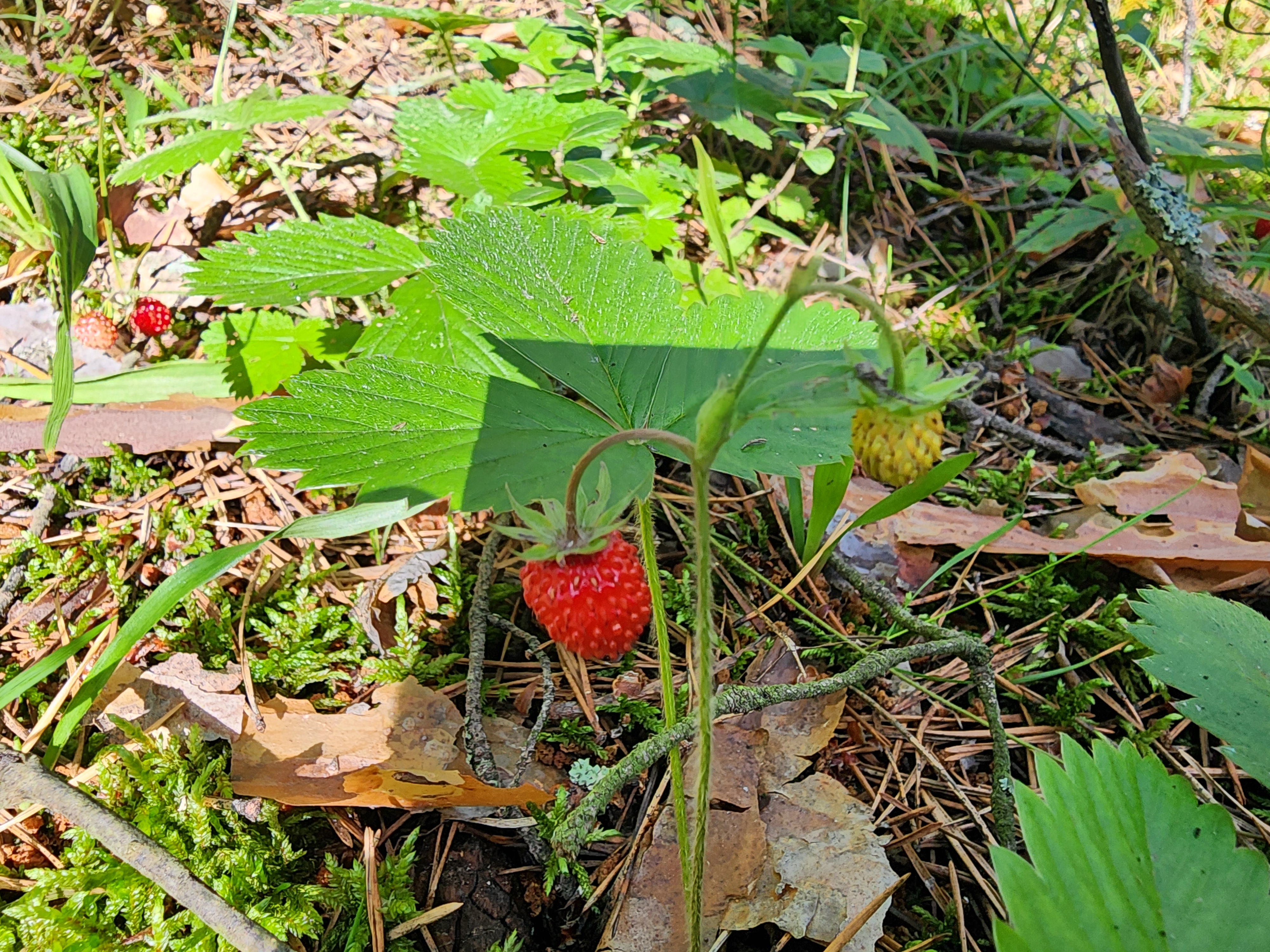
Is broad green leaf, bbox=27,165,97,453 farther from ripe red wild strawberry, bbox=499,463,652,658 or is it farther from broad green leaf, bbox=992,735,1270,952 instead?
broad green leaf, bbox=992,735,1270,952

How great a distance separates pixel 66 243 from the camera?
1.63 m

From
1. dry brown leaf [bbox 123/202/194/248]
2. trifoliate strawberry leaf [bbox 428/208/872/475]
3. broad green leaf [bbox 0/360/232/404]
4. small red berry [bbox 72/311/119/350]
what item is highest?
trifoliate strawberry leaf [bbox 428/208/872/475]

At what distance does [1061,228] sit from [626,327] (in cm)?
149

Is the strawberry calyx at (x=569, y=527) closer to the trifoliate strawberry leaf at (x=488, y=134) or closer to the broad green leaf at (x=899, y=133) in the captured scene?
the trifoliate strawberry leaf at (x=488, y=134)

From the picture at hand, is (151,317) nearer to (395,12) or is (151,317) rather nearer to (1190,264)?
(395,12)

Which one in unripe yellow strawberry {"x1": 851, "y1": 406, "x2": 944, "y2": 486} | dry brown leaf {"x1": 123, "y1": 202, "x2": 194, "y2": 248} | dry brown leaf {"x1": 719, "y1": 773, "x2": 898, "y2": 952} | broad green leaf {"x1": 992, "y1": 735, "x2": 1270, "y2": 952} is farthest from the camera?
dry brown leaf {"x1": 123, "y1": 202, "x2": 194, "y2": 248}

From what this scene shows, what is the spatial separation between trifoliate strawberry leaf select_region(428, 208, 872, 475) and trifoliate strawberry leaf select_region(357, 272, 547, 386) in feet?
0.78

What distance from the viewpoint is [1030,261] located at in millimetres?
2486

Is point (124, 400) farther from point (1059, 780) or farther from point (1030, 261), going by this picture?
point (1030, 261)

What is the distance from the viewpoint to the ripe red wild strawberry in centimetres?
103

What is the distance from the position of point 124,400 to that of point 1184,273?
8.28 feet

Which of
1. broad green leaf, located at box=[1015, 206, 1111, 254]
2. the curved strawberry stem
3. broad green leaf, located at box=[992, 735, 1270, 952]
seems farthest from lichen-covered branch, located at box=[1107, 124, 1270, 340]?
the curved strawberry stem

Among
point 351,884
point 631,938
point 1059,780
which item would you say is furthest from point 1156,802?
point 351,884

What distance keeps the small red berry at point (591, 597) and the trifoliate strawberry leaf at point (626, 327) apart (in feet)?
0.84
